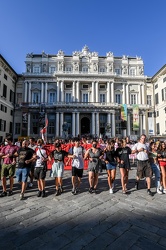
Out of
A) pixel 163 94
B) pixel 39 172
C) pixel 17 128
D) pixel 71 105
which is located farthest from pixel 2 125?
pixel 163 94

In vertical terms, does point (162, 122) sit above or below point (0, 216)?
above

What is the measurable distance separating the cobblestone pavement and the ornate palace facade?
26264 mm

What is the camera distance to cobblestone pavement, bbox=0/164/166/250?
2.52 meters

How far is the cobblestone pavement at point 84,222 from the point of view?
8.25ft

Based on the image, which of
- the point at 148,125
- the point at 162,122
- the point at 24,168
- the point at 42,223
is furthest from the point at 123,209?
the point at 148,125

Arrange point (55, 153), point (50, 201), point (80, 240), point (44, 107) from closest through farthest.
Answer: point (80, 240) < point (50, 201) < point (55, 153) < point (44, 107)

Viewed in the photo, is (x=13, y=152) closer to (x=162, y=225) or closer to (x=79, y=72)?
(x=162, y=225)

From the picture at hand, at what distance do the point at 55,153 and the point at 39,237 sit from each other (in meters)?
2.78

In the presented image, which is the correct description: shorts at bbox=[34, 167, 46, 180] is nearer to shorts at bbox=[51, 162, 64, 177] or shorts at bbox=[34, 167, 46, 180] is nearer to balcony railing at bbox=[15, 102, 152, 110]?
shorts at bbox=[51, 162, 64, 177]

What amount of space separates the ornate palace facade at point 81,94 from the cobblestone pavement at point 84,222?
26264 millimetres

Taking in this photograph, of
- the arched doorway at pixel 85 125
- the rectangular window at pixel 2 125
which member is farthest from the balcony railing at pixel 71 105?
the rectangular window at pixel 2 125

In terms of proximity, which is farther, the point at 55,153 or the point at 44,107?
the point at 44,107

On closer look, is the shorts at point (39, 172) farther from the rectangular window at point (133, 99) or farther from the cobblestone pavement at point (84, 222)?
the rectangular window at point (133, 99)

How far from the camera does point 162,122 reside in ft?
99.2
